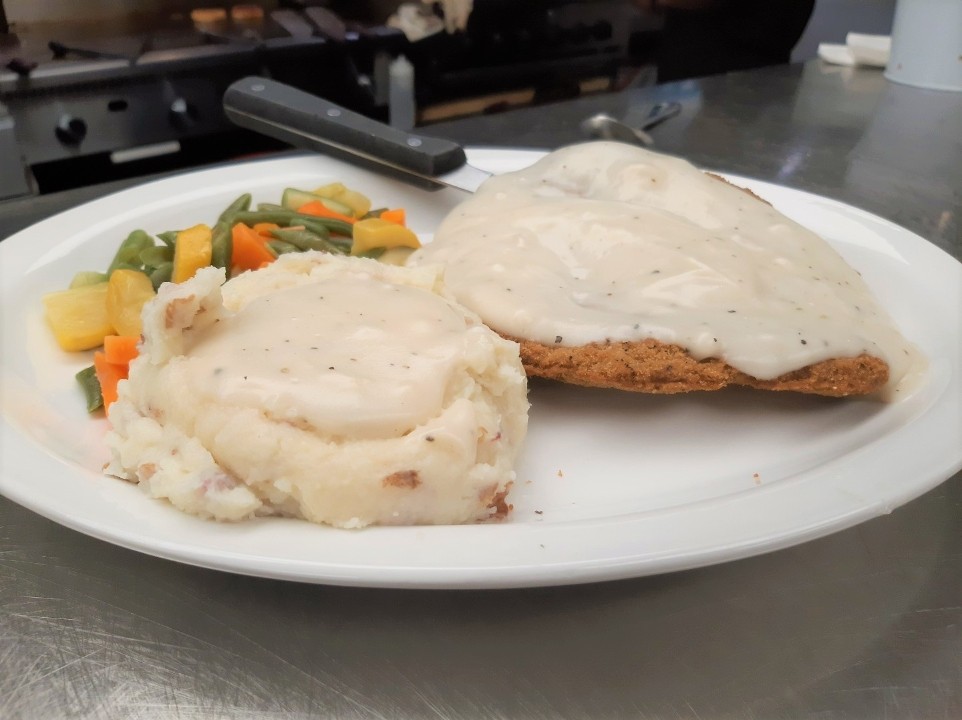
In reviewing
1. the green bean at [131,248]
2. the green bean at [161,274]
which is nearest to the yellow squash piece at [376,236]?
the green bean at [161,274]

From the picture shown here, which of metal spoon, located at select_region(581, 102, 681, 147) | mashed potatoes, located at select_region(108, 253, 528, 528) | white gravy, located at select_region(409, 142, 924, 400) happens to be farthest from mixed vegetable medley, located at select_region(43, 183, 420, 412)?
metal spoon, located at select_region(581, 102, 681, 147)

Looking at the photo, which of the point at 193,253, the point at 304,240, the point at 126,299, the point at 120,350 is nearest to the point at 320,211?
the point at 304,240

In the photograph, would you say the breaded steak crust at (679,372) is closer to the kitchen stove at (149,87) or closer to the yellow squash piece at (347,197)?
the yellow squash piece at (347,197)

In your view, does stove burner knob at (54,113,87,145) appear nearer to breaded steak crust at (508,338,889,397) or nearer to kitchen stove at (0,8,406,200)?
kitchen stove at (0,8,406,200)

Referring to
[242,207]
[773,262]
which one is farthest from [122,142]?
[773,262]

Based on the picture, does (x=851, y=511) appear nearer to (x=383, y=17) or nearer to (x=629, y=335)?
(x=629, y=335)
